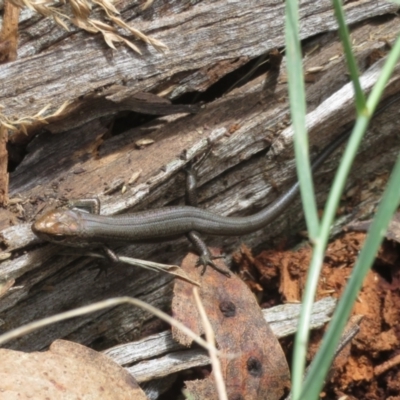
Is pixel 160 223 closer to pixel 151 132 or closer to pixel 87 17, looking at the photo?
pixel 151 132

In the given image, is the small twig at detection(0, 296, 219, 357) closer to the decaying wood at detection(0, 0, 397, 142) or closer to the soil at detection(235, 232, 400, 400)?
the decaying wood at detection(0, 0, 397, 142)

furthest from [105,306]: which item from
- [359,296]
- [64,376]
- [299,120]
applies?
[359,296]

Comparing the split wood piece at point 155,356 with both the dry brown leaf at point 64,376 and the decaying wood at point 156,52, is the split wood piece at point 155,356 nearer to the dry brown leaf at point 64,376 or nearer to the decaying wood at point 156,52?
the dry brown leaf at point 64,376

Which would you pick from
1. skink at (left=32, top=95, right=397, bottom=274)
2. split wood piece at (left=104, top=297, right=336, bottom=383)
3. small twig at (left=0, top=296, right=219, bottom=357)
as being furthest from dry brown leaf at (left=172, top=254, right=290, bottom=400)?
small twig at (left=0, top=296, right=219, bottom=357)

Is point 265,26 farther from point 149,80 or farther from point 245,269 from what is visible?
point 245,269

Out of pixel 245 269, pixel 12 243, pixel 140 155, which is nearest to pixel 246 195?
pixel 245 269
